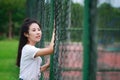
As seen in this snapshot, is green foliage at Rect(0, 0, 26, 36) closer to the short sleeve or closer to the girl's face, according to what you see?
the girl's face

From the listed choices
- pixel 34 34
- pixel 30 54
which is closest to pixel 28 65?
pixel 30 54

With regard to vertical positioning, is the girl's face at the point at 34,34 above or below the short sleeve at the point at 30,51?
above

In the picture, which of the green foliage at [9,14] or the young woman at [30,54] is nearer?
the young woman at [30,54]

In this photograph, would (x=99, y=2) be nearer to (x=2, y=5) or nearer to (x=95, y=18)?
(x=95, y=18)

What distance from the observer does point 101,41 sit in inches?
80.6

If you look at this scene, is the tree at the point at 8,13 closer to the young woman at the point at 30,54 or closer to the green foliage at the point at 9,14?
the green foliage at the point at 9,14

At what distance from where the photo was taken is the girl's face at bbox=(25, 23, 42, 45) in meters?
4.29

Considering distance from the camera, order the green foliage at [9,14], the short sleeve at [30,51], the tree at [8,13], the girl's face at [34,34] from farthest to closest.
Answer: the tree at [8,13] → the green foliage at [9,14] → the girl's face at [34,34] → the short sleeve at [30,51]

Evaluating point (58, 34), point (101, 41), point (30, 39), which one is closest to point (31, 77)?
point (30, 39)

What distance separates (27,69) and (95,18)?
2.36 m

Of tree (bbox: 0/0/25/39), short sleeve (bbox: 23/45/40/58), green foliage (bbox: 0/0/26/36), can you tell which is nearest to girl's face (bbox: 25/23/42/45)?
short sleeve (bbox: 23/45/40/58)

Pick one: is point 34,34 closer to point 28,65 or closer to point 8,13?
point 28,65

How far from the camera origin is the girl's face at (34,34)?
4.29m

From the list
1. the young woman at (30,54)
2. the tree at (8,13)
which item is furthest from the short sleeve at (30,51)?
the tree at (8,13)
